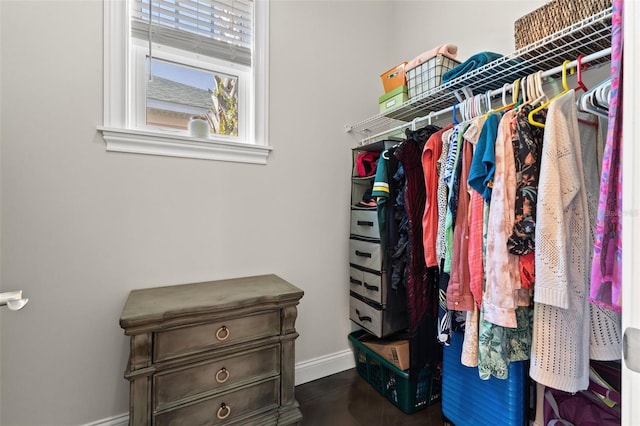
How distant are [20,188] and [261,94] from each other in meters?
1.25

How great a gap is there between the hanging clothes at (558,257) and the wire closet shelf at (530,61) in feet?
1.03

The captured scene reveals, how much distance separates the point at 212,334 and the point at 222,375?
0.19 m

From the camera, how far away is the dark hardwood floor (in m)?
1.52

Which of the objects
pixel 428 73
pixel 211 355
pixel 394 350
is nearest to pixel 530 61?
pixel 428 73

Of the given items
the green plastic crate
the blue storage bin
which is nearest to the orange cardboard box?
the green plastic crate

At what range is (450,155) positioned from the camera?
123 centimetres

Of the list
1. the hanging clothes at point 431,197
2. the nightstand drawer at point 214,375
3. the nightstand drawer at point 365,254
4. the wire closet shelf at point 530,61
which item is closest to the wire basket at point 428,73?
the wire closet shelf at point 530,61

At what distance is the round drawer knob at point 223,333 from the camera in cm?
123

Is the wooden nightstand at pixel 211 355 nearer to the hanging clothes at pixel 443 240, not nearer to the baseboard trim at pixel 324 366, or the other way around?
the baseboard trim at pixel 324 366

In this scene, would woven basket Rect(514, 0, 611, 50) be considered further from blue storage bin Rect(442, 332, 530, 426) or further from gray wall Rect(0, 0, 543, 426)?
blue storage bin Rect(442, 332, 530, 426)

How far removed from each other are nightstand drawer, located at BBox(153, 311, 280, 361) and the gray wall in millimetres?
441

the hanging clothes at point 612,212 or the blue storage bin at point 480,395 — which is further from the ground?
the hanging clothes at point 612,212

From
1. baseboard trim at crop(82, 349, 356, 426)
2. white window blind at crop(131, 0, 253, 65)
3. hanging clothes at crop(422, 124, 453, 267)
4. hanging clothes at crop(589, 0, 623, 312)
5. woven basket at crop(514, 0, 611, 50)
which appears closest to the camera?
hanging clothes at crop(589, 0, 623, 312)

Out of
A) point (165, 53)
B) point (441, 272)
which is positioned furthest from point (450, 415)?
point (165, 53)
